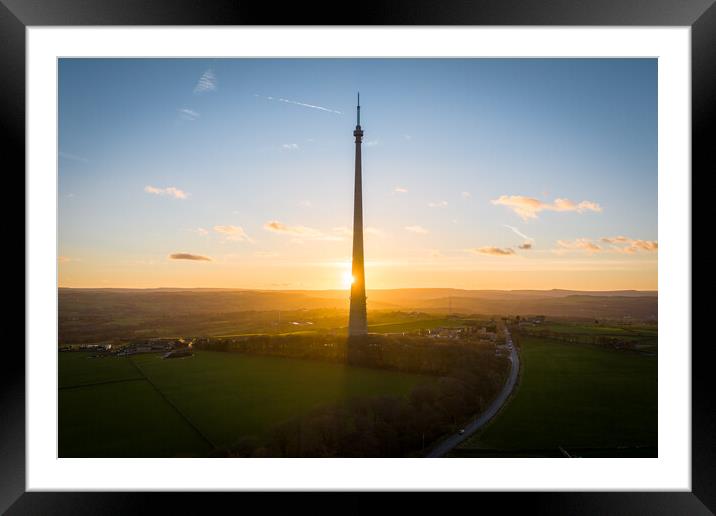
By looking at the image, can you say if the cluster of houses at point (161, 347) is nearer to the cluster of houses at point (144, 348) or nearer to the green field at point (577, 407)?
the cluster of houses at point (144, 348)

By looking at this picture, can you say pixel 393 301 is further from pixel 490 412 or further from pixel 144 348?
pixel 144 348

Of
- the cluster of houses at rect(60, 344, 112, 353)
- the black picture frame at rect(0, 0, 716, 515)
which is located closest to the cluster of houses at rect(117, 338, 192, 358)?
the cluster of houses at rect(60, 344, 112, 353)

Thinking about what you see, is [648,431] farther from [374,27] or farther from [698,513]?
[374,27]

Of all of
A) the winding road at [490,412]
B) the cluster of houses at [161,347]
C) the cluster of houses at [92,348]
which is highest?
the cluster of houses at [92,348]

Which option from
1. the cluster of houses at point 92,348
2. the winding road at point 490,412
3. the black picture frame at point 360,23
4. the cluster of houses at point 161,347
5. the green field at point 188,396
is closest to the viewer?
the black picture frame at point 360,23

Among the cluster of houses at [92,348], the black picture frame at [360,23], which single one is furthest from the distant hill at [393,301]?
the black picture frame at [360,23]

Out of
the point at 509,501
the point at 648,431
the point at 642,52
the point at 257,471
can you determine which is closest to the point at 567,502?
the point at 509,501
